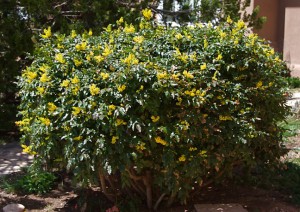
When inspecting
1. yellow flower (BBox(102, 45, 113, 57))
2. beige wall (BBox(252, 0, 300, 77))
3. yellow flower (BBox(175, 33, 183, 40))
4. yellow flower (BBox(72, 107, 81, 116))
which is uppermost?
beige wall (BBox(252, 0, 300, 77))

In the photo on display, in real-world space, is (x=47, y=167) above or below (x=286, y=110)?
below

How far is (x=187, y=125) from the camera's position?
3.81 meters

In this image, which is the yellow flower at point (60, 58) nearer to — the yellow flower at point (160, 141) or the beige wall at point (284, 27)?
the yellow flower at point (160, 141)

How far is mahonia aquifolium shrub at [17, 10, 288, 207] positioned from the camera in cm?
380

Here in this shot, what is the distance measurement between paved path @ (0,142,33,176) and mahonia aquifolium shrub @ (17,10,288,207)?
1867 mm

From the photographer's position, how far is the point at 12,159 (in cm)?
651

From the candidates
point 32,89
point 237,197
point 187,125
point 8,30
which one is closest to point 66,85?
point 32,89

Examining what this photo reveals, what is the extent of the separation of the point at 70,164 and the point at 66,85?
2.05 ft

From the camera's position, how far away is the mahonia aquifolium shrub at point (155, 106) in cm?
380

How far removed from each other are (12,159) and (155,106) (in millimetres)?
3369

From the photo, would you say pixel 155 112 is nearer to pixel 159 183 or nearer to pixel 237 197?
pixel 159 183

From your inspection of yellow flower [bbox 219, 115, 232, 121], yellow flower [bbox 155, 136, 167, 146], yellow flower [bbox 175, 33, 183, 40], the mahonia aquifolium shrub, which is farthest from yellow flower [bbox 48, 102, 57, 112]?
yellow flower [bbox 219, 115, 232, 121]

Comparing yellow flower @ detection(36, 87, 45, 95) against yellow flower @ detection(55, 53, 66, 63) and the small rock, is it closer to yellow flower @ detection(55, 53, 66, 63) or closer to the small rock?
yellow flower @ detection(55, 53, 66, 63)

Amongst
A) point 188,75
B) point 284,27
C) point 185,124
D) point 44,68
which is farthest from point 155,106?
point 284,27
